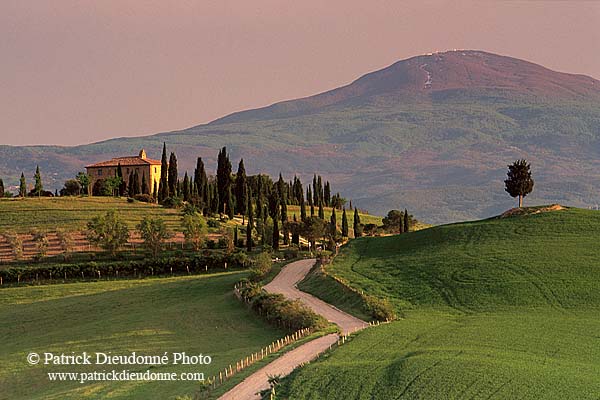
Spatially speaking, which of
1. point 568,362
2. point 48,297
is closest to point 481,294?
point 568,362

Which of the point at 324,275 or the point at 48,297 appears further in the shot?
the point at 48,297

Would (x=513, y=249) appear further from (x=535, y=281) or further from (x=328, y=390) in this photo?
(x=328, y=390)

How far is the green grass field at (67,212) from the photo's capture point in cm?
12912

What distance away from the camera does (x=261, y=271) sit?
9212 centimetres

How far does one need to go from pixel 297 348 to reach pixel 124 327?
66.3 ft

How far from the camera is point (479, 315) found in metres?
66.8

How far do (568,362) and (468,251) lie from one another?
137ft

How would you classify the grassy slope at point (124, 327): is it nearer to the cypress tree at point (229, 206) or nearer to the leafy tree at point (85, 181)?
the cypress tree at point (229, 206)

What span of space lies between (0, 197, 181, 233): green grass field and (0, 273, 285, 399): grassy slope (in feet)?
105

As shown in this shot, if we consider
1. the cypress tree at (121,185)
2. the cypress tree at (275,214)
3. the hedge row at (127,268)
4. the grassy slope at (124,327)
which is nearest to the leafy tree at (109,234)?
the hedge row at (127,268)

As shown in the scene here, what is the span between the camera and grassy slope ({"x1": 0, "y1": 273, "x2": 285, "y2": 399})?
170ft

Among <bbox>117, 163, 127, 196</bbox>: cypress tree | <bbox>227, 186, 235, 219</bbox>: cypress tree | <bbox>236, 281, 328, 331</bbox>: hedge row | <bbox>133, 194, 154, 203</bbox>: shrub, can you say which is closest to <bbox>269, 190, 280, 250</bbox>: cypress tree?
<bbox>227, 186, 235, 219</bbox>: cypress tree

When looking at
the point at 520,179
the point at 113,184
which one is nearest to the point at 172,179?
the point at 113,184

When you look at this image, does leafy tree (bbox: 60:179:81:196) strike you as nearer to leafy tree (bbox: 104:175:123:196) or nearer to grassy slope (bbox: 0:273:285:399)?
leafy tree (bbox: 104:175:123:196)
